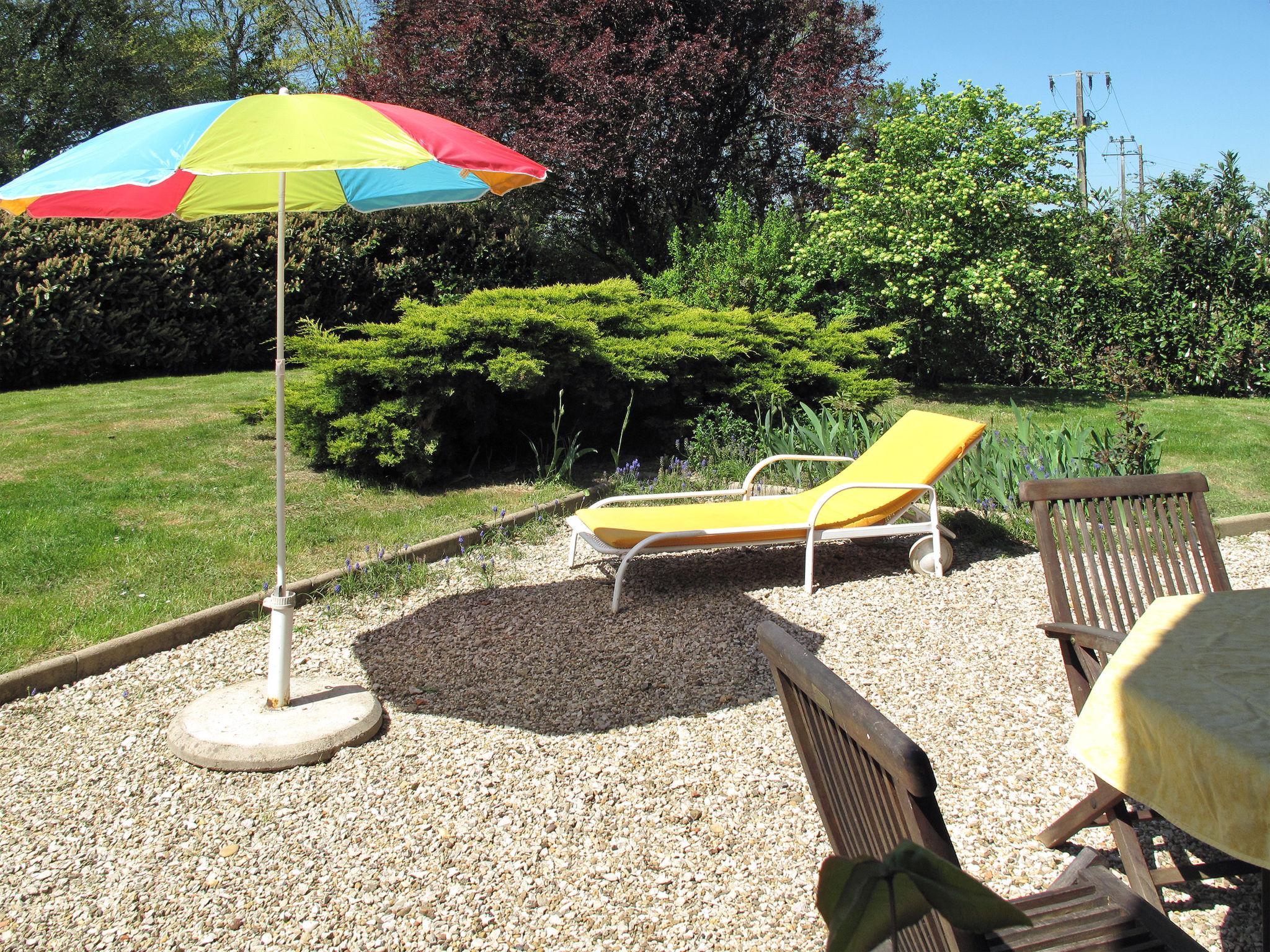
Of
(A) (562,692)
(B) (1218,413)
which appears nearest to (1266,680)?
(A) (562,692)

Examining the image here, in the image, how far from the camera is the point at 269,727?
12.0 feet

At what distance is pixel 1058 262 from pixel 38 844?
38.1ft

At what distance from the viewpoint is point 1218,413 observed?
10945mm

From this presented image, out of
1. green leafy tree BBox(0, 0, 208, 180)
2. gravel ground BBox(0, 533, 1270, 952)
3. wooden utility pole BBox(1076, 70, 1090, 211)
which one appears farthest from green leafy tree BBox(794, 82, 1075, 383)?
green leafy tree BBox(0, 0, 208, 180)

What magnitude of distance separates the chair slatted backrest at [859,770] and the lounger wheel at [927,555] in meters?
4.12

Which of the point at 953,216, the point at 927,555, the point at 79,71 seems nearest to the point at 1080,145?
the point at 953,216

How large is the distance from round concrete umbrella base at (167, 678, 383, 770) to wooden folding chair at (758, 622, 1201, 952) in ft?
7.67

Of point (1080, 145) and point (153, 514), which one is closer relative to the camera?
point (153, 514)

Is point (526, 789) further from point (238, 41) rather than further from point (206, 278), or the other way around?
point (238, 41)

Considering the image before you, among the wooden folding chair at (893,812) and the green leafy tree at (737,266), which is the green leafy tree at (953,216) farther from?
the wooden folding chair at (893,812)

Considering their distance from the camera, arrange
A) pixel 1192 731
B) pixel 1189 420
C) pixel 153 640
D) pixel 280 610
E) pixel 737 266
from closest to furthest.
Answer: pixel 1192 731
pixel 280 610
pixel 153 640
pixel 1189 420
pixel 737 266

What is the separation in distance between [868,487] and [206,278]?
8780mm

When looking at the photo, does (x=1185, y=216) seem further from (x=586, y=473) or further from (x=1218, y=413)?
(x=586, y=473)

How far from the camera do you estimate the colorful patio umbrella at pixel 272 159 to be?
2.98m
